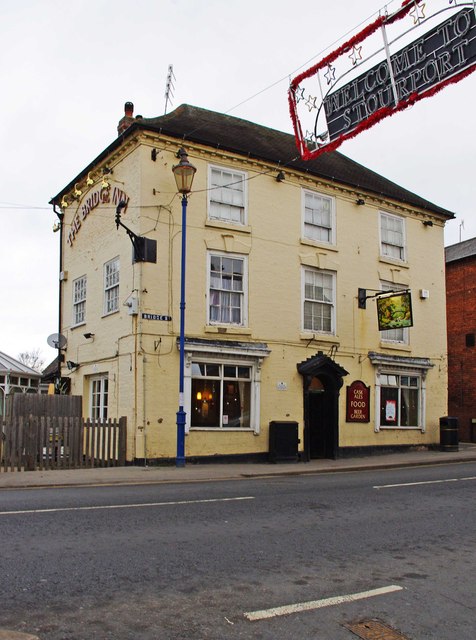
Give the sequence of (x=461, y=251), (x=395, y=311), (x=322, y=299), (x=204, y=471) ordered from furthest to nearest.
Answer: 1. (x=461, y=251)
2. (x=322, y=299)
3. (x=395, y=311)
4. (x=204, y=471)

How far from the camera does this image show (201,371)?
57.2 ft

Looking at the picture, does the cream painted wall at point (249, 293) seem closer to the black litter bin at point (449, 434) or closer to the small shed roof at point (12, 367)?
the black litter bin at point (449, 434)

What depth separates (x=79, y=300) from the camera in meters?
20.7

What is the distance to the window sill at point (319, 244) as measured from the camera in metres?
19.8

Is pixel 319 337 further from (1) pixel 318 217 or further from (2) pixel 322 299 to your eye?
(1) pixel 318 217

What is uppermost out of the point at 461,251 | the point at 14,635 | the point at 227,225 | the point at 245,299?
the point at 461,251

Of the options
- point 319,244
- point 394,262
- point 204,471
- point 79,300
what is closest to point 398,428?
point 394,262

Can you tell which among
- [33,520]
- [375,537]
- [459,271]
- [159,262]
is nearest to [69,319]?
[159,262]

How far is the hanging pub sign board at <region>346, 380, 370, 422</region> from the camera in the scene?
2017 centimetres

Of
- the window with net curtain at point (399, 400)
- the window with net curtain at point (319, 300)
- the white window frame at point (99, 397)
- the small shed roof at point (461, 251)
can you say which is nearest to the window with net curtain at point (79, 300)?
the white window frame at point (99, 397)

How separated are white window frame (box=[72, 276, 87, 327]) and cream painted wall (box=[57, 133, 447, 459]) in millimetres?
309

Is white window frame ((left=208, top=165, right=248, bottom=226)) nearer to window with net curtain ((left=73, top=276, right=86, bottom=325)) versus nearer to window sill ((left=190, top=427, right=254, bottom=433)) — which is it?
window with net curtain ((left=73, top=276, right=86, bottom=325))

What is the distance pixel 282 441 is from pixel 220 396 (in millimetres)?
2222

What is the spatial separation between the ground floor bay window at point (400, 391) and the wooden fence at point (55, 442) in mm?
9308
